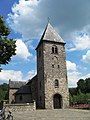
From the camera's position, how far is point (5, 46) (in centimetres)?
2059

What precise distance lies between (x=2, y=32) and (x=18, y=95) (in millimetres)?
32831

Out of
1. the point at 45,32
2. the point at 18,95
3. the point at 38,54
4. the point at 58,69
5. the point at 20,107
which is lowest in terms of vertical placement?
the point at 20,107

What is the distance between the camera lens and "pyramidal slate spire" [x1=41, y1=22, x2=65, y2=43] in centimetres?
4655

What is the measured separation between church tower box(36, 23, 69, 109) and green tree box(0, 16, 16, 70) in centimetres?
2319

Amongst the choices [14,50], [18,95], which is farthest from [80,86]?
[14,50]

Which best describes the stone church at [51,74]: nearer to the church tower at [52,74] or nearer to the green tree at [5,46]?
the church tower at [52,74]

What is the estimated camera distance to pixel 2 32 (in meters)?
20.6

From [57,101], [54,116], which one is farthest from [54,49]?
[54,116]

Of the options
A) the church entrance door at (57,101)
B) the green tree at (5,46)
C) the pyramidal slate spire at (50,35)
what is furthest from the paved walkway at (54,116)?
the pyramidal slate spire at (50,35)

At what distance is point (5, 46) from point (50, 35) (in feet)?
90.5

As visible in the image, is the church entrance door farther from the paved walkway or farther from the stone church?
the paved walkway

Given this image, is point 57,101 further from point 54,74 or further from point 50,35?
point 50,35

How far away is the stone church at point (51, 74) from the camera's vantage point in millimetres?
43281

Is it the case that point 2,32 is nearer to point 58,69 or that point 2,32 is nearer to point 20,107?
point 20,107
